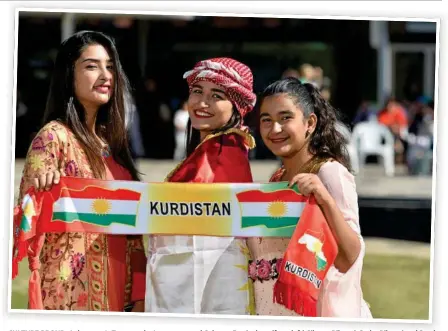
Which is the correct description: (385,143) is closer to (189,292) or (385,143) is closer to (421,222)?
(421,222)

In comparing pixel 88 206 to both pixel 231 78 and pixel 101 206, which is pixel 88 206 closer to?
pixel 101 206

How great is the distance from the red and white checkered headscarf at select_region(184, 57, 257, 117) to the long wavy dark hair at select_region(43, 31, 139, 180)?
0.40 metres

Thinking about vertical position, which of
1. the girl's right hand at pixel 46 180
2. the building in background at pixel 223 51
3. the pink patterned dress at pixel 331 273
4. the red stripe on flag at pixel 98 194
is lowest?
the pink patterned dress at pixel 331 273

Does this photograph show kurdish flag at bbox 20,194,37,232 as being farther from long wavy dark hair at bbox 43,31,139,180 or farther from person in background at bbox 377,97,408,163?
person in background at bbox 377,97,408,163

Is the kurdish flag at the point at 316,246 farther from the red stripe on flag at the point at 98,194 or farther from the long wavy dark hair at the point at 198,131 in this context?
the red stripe on flag at the point at 98,194

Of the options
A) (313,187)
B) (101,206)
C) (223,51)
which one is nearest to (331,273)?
(313,187)

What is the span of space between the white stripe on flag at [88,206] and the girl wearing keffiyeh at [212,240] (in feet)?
0.79

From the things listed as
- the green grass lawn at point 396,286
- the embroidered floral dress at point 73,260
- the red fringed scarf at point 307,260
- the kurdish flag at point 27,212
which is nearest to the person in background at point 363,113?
the green grass lawn at point 396,286

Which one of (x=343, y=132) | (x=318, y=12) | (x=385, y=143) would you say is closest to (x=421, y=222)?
(x=385, y=143)

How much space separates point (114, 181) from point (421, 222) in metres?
8.45

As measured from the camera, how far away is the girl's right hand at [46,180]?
15.1 ft

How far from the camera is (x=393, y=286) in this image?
8.72 metres

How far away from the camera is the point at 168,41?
1988 cm

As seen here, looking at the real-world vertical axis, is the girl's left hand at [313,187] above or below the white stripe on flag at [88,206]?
above
